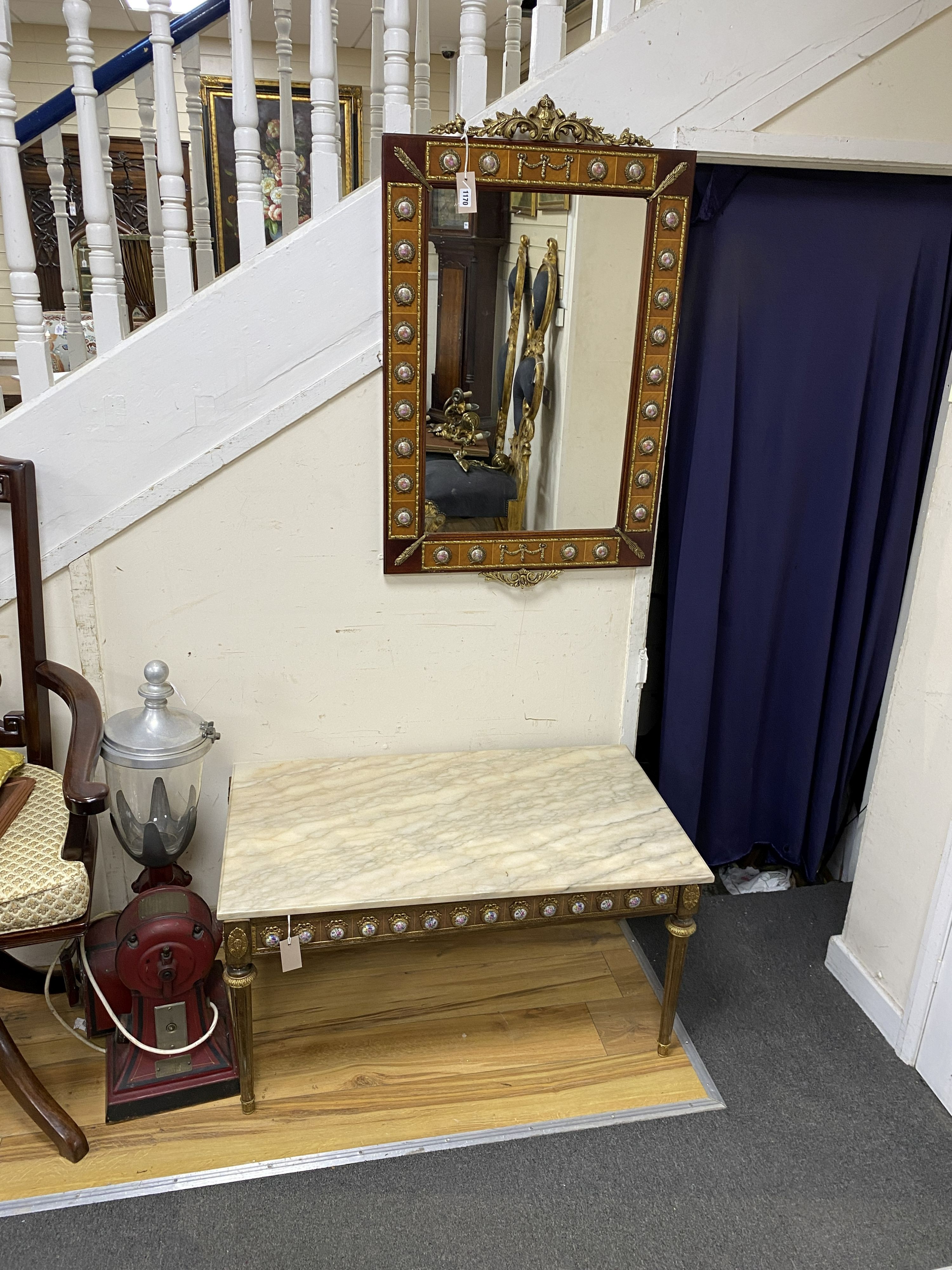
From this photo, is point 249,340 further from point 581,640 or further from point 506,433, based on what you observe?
point 581,640

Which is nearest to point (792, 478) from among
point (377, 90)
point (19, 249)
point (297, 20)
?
point (377, 90)

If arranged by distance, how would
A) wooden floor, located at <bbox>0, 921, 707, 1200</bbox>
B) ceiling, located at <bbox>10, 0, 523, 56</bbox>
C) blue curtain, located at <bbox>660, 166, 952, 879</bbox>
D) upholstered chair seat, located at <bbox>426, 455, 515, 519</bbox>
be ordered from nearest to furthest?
wooden floor, located at <bbox>0, 921, 707, 1200</bbox> < upholstered chair seat, located at <bbox>426, 455, 515, 519</bbox> < blue curtain, located at <bbox>660, 166, 952, 879</bbox> < ceiling, located at <bbox>10, 0, 523, 56</bbox>

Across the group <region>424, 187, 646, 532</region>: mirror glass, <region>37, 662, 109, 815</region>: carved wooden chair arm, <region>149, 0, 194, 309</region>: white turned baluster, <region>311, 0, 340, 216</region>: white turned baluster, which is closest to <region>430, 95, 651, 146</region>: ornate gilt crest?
<region>424, 187, 646, 532</region>: mirror glass

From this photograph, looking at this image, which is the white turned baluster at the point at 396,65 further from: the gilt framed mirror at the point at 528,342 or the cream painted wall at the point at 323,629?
the cream painted wall at the point at 323,629

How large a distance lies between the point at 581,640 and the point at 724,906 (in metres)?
0.97

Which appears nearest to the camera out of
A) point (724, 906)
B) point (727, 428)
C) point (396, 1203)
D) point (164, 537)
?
point (396, 1203)

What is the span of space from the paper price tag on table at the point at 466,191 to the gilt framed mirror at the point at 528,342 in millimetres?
10

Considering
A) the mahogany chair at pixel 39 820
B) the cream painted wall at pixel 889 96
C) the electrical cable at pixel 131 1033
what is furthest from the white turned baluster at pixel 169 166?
the electrical cable at pixel 131 1033

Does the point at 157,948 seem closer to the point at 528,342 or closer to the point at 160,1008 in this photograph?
the point at 160,1008

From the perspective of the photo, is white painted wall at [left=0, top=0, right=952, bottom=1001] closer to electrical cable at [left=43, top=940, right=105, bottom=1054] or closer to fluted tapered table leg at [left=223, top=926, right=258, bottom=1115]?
electrical cable at [left=43, top=940, right=105, bottom=1054]

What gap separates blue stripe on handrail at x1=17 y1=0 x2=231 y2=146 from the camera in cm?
189

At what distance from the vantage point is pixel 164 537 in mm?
2094

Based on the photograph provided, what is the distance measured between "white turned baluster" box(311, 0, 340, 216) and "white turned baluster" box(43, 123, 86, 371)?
0.58 meters

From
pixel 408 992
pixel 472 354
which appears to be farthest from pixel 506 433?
pixel 408 992
